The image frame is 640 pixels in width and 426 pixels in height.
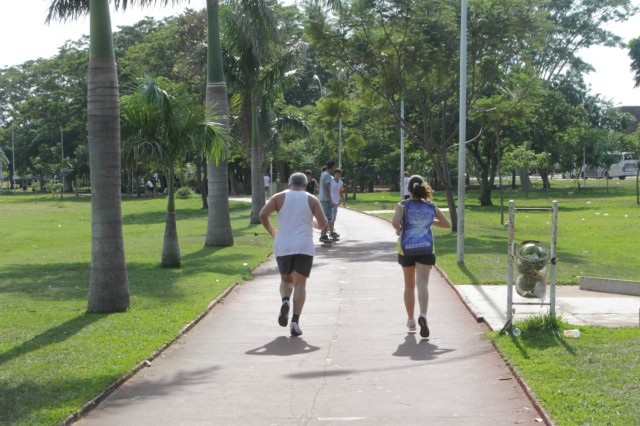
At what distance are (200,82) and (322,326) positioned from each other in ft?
103

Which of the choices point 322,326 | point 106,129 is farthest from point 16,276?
point 322,326

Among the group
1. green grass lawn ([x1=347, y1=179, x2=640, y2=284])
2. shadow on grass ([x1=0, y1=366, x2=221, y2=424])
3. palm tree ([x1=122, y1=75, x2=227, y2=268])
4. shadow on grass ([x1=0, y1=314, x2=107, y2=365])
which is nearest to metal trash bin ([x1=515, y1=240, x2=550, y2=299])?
shadow on grass ([x1=0, y1=366, x2=221, y2=424])

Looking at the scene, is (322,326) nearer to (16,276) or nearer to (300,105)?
(16,276)

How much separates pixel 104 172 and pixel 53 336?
265 cm

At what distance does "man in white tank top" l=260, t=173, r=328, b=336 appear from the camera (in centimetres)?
932

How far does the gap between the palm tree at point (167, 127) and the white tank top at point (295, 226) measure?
6.52 m

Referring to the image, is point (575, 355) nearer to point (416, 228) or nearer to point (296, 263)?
point (416, 228)

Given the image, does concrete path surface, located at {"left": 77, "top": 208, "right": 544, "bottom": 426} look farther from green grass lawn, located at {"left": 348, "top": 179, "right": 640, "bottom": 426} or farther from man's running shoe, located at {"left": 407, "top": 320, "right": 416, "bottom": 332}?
green grass lawn, located at {"left": 348, "top": 179, "right": 640, "bottom": 426}

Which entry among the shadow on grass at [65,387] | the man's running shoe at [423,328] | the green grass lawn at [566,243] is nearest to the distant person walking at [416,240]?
the man's running shoe at [423,328]

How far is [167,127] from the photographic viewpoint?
1541 centimetres

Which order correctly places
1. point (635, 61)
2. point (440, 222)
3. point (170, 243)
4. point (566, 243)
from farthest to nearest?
point (635, 61), point (566, 243), point (170, 243), point (440, 222)

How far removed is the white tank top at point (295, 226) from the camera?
9.31 m

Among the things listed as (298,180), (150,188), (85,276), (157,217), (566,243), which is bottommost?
(157,217)

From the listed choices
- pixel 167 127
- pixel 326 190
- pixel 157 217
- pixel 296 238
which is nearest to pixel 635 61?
pixel 157 217
